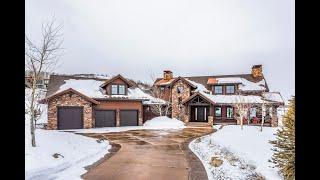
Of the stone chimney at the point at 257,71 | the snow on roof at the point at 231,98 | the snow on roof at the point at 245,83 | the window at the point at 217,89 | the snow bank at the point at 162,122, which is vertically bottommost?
the snow bank at the point at 162,122

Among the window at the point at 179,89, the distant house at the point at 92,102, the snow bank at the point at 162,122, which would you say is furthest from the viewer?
the window at the point at 179,89

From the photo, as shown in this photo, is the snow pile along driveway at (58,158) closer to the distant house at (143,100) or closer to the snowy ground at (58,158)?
the snowy ground at (58,158)

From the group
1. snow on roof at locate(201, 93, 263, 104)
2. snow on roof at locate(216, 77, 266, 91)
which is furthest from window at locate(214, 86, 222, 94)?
snow on roof at locate(201, 93, 263, 104)

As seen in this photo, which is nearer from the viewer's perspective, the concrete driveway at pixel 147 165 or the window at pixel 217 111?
the concrete driveway at pixel 147 165

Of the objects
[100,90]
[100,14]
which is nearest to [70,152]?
[100,14]

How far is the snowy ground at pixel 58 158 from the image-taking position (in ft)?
27.6

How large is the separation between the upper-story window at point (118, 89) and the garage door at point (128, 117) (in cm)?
207

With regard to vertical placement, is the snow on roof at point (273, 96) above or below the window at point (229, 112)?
above

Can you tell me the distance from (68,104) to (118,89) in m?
5.58

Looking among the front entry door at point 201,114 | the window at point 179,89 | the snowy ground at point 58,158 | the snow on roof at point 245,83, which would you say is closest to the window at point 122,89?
the window at point 179,89

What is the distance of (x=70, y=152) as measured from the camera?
11453mm

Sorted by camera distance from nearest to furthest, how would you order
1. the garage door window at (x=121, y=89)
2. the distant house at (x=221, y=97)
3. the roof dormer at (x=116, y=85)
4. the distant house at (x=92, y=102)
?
1. the distant house at (x=92, y=102)
2. the roof dormer at (x=116, y=85)
3. the garage door window at (x=121, y=89)
4. the distant house at (x=221, y=97)

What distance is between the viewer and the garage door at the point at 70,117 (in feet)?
83.7

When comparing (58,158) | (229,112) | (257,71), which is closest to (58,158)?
(58,158)
